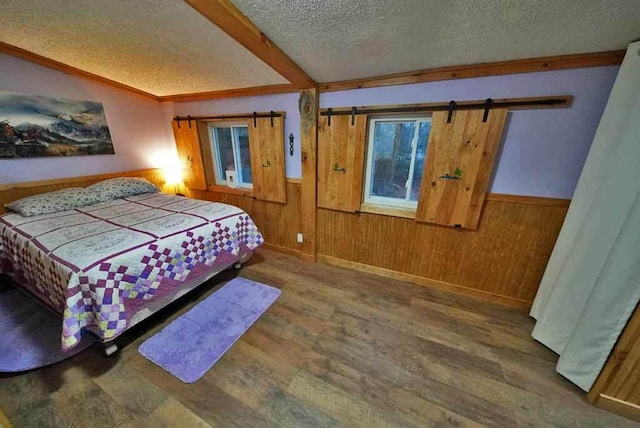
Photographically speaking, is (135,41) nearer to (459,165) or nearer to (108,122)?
(108,122)

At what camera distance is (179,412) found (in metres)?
1.16

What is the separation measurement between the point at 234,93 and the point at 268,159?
0.90 meters

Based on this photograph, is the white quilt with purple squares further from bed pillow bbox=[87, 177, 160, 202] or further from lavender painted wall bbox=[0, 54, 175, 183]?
lavender painted wall bbox=[0, 54, 175, 183]

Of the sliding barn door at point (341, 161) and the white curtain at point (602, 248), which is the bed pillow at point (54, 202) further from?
the white curtain at point (602, 248)

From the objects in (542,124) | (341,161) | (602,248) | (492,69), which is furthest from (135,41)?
(602,248)

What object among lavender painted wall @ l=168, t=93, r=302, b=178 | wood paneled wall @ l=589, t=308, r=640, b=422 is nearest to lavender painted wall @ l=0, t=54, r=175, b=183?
lavender painted wall @ l=168, t=93, r=302, b=178

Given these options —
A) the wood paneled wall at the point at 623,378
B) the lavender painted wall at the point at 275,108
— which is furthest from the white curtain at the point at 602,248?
the lavender painted wall at the point at 275,108

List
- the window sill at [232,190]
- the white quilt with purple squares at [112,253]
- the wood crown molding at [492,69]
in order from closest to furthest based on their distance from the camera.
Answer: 1. the white quilt with purple squares at [112,253]
2. the wood crown molding at [492,69]
3. the window sill at [232,190]

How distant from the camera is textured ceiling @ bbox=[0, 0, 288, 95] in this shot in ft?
4.55

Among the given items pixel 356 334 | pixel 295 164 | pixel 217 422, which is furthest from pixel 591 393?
pixel 295 164

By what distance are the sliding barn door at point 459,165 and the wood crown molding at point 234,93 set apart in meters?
1.55

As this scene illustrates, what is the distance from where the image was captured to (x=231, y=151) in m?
3.13

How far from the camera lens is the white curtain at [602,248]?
1.10 meters

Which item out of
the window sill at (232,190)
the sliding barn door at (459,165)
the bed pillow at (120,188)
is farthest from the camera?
the window sill at (232,190)
